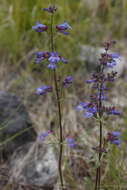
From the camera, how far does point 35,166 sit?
3.43 m

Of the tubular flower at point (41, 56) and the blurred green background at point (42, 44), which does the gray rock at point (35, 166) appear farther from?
the tubular flower at point (41, 56)

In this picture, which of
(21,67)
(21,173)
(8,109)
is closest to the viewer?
(21,173)

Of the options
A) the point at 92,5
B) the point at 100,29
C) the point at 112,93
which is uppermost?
the point at 92,5

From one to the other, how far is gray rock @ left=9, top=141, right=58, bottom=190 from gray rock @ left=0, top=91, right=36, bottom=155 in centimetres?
9

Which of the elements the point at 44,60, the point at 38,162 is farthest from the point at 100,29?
the point at 44,60

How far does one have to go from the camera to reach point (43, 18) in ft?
15.9

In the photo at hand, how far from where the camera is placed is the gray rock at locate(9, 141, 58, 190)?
3.26 meters

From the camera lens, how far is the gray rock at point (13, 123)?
3.58 m

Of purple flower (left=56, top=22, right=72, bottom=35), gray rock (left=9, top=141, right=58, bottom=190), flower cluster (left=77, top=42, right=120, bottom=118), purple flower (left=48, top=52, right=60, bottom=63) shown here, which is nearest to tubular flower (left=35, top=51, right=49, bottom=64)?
purple flower (left=48, top=52, right=60, bottom=63)

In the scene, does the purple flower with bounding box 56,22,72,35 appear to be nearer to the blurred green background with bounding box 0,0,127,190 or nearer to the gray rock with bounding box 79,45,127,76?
the blurred green background with bounding box 0,0,127,190

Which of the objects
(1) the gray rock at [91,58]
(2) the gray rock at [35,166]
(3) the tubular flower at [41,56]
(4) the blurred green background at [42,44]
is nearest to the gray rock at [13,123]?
(2) the gray rock at [35,166]

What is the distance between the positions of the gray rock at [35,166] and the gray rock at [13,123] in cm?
9

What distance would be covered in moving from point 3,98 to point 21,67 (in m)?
1.11

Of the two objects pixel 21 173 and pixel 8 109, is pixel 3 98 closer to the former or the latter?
pixel 8 109
